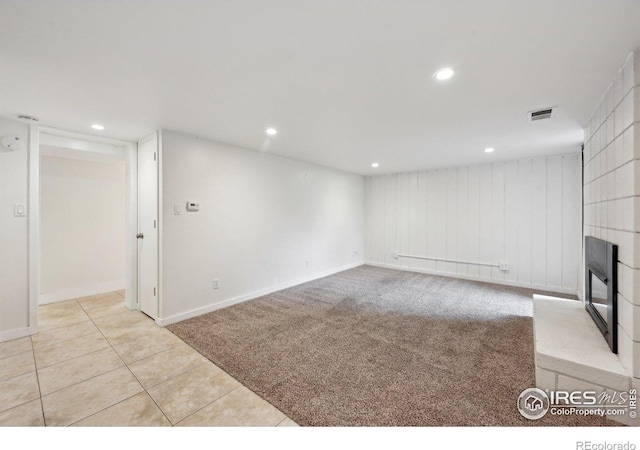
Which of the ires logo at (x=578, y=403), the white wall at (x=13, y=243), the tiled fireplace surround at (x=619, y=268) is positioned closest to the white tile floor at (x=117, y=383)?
the white wall at (x=13, y=243)

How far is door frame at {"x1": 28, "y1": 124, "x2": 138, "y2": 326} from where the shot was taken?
112 inches

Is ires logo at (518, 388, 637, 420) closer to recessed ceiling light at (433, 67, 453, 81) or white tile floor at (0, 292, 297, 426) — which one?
white tile floor at (0, 292, 297, 426)

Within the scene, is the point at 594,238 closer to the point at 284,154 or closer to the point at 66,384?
the point at 284,154

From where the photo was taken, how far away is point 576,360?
1752mm

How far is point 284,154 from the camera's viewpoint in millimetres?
4402

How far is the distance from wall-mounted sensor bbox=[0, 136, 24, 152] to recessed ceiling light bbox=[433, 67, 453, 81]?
4133 mm

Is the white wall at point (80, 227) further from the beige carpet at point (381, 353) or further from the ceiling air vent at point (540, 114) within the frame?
the ceiling air vent at point (540, 114)

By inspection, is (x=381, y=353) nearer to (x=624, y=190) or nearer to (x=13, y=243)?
(x=624, y=190)

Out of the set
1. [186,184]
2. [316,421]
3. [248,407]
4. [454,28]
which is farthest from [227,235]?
[454,28]

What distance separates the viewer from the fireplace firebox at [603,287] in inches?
72.4

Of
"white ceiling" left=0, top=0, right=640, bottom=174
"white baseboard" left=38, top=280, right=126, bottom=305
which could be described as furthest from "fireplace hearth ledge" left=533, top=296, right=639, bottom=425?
"white baseboard" left=38, top=280, right=126, bottom=305

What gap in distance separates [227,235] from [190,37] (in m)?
2.62

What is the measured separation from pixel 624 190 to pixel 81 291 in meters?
6.53

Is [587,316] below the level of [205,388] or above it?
above
